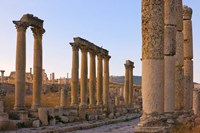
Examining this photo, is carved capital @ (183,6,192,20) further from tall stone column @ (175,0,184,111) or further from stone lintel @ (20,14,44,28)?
stone lintel @ (20,14,44,28)

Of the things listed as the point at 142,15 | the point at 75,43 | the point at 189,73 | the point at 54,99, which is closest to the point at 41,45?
the point at 75,43

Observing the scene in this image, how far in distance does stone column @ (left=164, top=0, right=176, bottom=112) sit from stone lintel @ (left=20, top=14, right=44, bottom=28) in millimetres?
13506

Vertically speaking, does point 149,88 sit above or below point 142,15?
below

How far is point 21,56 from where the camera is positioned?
28.2 meters

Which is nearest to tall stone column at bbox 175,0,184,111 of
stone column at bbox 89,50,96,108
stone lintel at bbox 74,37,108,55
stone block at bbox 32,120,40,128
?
stone block at bbox 32,120,40,128

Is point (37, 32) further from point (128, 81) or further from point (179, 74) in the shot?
point (128, 81)

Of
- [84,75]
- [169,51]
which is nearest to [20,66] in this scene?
[84,75]

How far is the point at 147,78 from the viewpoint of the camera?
14.3 metres

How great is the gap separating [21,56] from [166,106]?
13591mm

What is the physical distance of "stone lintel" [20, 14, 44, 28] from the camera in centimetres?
2892

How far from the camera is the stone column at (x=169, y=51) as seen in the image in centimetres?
1800

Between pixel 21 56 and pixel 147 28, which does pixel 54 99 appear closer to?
pixel 21 56

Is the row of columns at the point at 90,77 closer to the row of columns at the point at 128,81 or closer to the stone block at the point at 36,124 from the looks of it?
the row of columns at the point at 128,81

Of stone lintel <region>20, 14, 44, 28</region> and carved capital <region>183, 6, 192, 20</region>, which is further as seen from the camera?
stone lintel <region>20, 14, 44, 28</region>
